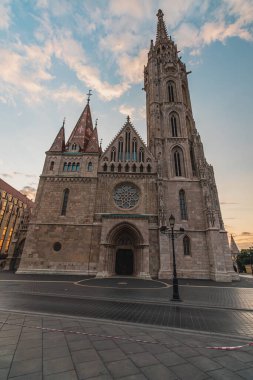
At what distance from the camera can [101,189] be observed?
20.9 metres

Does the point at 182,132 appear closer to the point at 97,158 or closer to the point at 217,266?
the point at 97,158

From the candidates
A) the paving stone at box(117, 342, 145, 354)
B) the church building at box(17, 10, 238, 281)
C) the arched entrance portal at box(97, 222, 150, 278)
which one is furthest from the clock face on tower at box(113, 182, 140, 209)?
the paving stone at box(117, 342, 145, 354)

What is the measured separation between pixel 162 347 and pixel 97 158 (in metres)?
20.4

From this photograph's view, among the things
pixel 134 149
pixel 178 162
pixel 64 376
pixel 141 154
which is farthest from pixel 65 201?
pixel 64 376

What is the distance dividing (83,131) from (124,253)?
18556 millimetres

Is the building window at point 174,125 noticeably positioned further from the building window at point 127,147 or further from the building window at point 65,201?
the building window at point 65,201

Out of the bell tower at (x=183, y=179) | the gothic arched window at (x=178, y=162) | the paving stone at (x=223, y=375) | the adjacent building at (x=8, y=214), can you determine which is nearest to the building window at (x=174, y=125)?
the bell tower at (x=183, y=179)

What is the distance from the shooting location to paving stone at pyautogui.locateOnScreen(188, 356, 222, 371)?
9.35ft

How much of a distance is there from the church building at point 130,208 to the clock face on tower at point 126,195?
12 cm

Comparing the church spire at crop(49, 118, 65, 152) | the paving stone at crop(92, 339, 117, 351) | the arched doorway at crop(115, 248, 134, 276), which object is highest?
the church spire at crop(49, 118, 65, 152)

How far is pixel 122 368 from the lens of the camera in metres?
2.75

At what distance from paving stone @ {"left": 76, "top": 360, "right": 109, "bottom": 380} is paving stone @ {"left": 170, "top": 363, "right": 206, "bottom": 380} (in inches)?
42.7

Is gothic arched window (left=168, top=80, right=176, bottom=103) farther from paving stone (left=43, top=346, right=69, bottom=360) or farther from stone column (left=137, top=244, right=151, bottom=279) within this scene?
paving stone (left=43, top=346, right=69, bottom=360)

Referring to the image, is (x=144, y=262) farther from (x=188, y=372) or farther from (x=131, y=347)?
(x=188, y=372)
